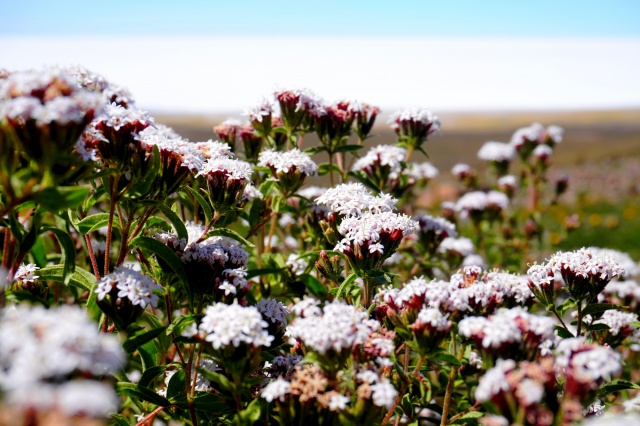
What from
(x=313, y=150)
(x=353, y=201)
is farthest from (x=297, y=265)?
(x=353, y=201)

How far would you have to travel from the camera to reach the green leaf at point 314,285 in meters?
4.20


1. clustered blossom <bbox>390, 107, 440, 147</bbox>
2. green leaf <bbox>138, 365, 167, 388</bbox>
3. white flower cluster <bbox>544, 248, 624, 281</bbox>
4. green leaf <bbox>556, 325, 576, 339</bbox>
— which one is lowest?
green leaf <bbox>138, 365, 167, 388</bbox>

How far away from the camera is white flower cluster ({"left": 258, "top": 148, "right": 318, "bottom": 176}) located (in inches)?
153

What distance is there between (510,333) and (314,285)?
6.74ft

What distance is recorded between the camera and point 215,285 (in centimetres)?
305

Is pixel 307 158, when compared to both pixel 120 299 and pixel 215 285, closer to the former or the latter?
pixel 215 285

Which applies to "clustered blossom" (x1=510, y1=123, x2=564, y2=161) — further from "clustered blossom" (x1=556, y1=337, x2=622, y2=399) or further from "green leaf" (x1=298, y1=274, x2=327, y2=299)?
"clustered blossom" (x1=556, y1=337, x2=622, y2=399)

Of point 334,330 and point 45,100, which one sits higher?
point 45,100

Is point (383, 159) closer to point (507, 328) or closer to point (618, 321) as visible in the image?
point (618, 321)

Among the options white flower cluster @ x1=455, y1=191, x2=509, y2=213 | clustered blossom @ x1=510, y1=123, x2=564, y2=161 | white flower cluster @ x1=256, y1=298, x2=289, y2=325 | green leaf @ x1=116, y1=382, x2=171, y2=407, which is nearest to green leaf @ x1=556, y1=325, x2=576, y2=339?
white flower cluster @ x1=256, y1=298, x2=289, y2=325

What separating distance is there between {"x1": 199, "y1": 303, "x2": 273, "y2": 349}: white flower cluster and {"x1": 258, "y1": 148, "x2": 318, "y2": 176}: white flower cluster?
150 cm

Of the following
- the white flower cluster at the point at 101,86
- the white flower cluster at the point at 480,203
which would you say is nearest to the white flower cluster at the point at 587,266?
the white flower cluster at the point at 101,86

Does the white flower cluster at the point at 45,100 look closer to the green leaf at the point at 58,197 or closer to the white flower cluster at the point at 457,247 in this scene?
the green leaf at the point at 58,197

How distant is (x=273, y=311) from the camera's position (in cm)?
307
